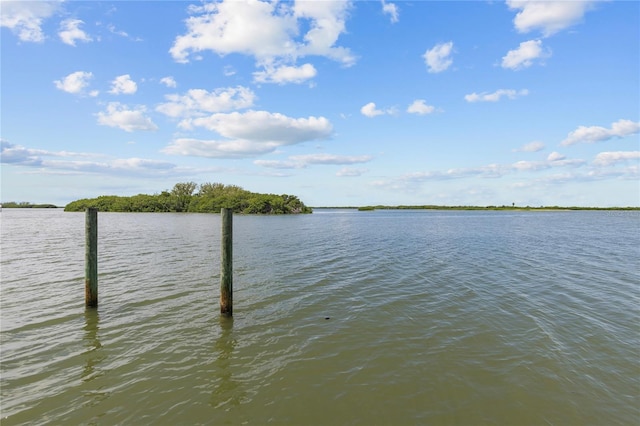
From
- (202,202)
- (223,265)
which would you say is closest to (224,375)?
(223,265)

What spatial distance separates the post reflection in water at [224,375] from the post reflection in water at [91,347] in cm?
240

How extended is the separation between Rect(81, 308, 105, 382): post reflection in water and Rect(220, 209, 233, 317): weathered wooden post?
132 inches

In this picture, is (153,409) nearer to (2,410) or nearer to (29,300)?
(2,410)

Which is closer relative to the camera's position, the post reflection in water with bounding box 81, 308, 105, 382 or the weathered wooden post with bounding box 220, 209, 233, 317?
the post reflection in water with bounding box 81, 308, 105, 382

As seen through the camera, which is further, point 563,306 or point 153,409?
point 563,306

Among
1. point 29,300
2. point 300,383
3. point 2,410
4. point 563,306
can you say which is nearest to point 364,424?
point 300,383

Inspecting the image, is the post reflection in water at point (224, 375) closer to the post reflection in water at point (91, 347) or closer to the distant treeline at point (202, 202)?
the post reflection in water at point (91, 347)

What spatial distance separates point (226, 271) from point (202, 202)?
400 feet

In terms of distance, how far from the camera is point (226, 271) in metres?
10.4

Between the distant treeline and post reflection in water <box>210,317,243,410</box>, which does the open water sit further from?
the distant treeline

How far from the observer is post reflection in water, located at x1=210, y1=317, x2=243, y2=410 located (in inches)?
229

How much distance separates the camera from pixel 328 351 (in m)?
7.84

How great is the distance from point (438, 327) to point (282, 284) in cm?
731

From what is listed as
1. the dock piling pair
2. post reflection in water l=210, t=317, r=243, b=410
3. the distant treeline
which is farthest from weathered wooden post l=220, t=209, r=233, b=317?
the distant treeline
